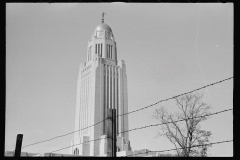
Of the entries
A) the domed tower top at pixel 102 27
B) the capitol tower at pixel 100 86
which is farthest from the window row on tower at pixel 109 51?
the domed tower top at pixel 102 27

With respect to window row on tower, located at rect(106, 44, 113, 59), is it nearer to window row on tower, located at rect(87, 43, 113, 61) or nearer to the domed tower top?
window row on tower, located at rect(87, 43, 113, 61)

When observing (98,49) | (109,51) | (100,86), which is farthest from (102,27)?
(100,86)

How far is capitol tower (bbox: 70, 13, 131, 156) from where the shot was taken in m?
61.6

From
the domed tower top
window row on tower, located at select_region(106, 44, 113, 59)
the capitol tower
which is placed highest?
the domed tower top

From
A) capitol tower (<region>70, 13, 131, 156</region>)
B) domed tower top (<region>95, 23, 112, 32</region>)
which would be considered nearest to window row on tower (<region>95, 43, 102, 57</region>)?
capitol tower (<region>70, 13, 131, 156</region>)

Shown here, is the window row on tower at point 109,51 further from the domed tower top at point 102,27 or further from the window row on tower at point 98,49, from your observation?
the domed tower top at point 102,27

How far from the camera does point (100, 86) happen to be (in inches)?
2534

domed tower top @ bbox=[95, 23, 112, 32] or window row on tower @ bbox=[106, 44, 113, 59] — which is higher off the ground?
domed tower top @ bbox=[95, 23, 112, 32]

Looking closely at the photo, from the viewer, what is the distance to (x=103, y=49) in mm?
66250

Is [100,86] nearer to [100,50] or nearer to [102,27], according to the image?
[100,50]
